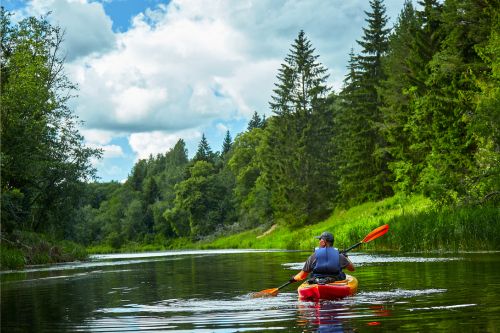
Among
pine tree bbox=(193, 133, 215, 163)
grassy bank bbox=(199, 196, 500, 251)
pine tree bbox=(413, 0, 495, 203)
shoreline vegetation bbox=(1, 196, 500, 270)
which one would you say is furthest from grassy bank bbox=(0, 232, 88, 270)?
pine tree bbox=(193, 133, 215, 163)

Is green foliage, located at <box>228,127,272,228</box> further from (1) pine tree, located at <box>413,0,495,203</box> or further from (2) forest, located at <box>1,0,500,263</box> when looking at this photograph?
(1) pine tree, located at <box>413,0,495,203</box>

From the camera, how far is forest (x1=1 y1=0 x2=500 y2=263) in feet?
102

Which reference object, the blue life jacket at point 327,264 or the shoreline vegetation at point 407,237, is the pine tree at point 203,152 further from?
the blue life jacket at point 327,264

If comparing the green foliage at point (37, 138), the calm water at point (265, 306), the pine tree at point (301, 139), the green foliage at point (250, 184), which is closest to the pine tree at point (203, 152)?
the green foliage at point (250, 184)

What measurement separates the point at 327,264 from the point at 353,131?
141 ft

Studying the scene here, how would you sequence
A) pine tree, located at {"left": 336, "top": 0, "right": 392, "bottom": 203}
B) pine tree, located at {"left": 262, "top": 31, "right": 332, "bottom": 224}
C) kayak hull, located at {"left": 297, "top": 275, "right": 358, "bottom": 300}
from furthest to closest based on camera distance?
1. pine tree, located at {"left": 262, "top": 31, "right": 332, "bottom": 224}
2. pine tree, located at {"left": 336, "top": 0, "right": 392, "bottom": 203}
3. kayak hull, located at {"left": 297, "top": 275, "right": 358, "bottom": 300}

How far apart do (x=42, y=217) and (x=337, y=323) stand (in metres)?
35.9

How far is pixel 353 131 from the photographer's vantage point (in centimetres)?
5553

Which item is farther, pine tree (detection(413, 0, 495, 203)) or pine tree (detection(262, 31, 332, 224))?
pine tree (detection(262, 31, 332, 224))

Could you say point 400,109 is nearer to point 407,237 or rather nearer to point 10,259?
point 407,237

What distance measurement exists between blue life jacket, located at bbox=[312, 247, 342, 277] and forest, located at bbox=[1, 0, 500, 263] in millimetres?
15657

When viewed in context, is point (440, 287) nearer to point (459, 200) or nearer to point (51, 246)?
point (459, 200)

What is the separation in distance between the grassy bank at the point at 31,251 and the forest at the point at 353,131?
8.9 inches

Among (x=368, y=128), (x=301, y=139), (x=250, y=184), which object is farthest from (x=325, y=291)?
(x=250, y=184)
